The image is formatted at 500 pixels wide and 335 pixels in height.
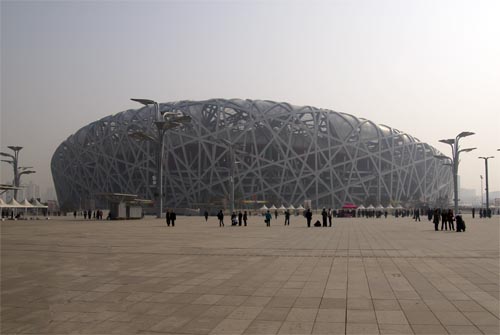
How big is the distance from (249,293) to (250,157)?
69.9 metres

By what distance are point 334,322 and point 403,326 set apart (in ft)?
2.83

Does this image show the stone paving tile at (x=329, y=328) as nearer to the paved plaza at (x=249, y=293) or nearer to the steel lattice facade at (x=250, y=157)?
the paved plaza at (x=249, y=293)

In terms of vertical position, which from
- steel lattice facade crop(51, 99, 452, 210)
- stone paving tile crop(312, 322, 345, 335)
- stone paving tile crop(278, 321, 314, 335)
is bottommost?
stone paving tile crop(278, 321, 314, 335)

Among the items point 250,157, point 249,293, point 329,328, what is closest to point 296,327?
point 329,328

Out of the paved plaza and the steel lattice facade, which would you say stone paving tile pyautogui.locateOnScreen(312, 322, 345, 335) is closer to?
the paved plaza

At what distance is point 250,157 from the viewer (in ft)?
257

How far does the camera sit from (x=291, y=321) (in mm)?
6547

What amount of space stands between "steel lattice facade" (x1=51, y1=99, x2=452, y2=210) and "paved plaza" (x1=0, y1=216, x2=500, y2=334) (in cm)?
5967

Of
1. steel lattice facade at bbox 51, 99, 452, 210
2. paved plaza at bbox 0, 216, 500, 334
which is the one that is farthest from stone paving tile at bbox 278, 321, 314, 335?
steel lattice facade at bbox 51, 99, 452, 210

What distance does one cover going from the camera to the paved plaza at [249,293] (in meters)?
6.37

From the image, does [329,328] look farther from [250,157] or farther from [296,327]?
[250,157]

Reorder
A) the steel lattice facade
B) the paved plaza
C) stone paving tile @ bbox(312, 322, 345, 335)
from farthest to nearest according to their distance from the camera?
the steel lattice facade → the paved plaza → stone paving tile @ bbox(312, 322, 345, 335)

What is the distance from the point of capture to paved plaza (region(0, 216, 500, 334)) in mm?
6367

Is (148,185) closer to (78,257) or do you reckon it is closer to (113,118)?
(113,118)
